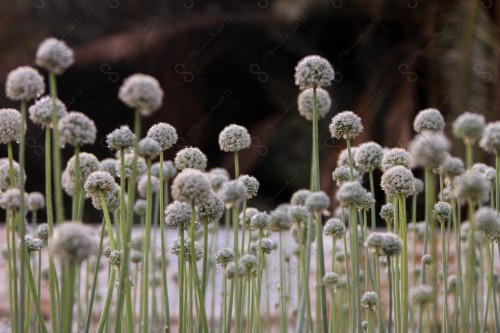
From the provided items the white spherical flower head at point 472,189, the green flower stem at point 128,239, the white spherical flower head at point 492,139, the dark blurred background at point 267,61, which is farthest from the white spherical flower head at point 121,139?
the dark blurred background at point 267,61

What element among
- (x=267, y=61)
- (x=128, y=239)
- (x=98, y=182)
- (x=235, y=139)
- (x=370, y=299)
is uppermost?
(x=267, y=61)

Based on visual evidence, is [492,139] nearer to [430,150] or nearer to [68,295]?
[430,150]

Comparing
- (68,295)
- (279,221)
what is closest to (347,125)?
(279,221)

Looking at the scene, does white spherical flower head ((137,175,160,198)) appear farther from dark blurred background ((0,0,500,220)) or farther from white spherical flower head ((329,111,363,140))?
dark blurred background ((0,0,500,220))

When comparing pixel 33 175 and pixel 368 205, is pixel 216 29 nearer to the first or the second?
pixel 33 175

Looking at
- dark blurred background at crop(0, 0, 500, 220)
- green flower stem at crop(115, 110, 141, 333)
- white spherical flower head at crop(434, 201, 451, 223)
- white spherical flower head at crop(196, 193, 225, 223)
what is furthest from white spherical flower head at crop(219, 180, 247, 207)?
dark blurred background at crop(0, 0, 500, 220)

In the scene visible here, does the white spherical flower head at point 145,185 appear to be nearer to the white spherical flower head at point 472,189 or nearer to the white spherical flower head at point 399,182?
the white spherical flower head at point 399,182
